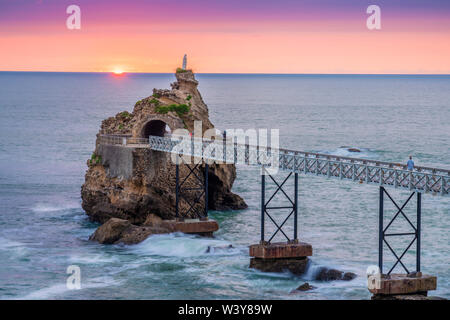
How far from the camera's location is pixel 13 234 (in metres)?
55.2

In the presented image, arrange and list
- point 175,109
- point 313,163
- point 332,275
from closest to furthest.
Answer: point 332,275 < point 313,163 < point 175,109

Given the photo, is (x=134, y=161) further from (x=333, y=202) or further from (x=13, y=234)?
(x=333, y=202)

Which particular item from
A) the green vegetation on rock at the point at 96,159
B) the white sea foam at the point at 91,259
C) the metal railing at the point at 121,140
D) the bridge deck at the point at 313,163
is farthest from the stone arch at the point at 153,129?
the white sea foam at the point at 91,259

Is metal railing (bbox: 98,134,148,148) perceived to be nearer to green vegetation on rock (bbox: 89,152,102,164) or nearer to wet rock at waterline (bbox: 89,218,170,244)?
green vegetation on rock (bbox: 89,152,102,164)

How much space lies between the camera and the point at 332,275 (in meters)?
43.3

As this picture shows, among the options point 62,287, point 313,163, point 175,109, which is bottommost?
point 62,287

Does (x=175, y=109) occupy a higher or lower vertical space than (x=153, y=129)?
higher

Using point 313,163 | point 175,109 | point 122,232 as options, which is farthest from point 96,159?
point 313,163

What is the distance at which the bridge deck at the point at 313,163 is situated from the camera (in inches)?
1484

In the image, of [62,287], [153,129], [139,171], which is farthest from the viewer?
[153,129]

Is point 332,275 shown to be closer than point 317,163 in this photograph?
No

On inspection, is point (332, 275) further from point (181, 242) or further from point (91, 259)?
point (91, 259)

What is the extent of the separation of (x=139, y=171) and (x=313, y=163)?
1572 cm

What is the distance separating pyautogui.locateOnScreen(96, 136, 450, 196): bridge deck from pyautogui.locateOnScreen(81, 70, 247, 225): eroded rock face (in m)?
1.16
